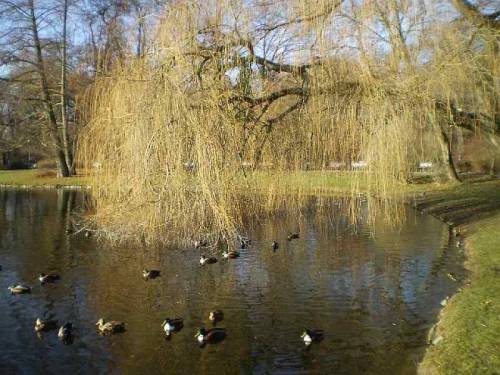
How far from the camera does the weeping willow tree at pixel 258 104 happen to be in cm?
652

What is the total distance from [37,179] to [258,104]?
2566 centimetres

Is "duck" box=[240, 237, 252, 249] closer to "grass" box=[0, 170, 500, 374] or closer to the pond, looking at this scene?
the pond

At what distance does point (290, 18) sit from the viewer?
7.16m

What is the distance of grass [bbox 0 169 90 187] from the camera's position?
1105 inches

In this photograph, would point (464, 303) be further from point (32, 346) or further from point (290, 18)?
point (32, 346)

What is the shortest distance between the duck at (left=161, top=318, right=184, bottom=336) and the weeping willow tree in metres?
1.18

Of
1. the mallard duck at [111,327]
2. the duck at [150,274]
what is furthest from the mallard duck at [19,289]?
the mallard duck at [111,327]

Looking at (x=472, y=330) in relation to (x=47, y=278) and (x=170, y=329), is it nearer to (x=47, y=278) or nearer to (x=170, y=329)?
(x=170, y=329)

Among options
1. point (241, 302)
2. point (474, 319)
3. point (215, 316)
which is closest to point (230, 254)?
point (241, 302)

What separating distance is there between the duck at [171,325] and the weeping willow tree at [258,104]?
1.18m

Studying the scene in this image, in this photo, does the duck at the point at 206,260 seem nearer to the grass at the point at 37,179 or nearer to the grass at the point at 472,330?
the grass at the point at 472,330

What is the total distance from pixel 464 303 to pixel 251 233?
242 inches

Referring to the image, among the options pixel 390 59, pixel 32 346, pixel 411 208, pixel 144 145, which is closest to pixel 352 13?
pixel 390 59

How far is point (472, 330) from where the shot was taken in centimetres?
550
